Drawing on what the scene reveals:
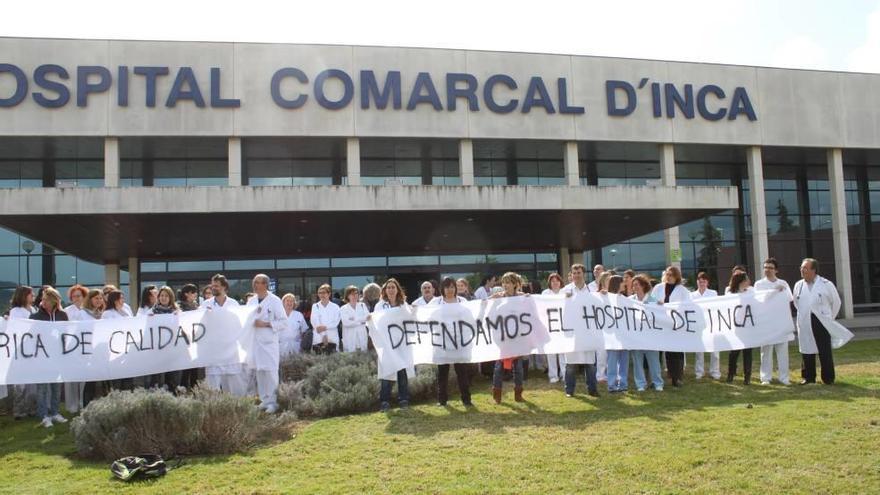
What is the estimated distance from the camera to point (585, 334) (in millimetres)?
9461

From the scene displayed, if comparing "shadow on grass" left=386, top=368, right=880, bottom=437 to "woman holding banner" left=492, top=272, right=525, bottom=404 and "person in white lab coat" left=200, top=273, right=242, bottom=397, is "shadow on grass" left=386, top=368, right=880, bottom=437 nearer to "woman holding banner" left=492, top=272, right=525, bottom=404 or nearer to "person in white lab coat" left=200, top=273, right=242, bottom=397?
"woman holding banner" left=492, top=272, right=525, bottom=404

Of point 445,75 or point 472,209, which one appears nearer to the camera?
point 472,209

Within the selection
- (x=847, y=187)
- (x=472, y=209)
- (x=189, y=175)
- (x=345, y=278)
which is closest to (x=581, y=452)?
(x=472, y=209)

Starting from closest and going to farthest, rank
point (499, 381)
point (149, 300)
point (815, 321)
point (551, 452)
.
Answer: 1. point (551, 452)
2. point (499, 381)
3. point (815, 321)
4. point (149, 300)

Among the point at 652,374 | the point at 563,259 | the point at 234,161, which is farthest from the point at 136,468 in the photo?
the point at 563,259

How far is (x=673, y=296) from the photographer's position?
1048 cm

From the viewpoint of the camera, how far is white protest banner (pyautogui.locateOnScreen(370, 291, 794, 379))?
9281 mm

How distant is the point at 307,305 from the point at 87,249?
823 cm

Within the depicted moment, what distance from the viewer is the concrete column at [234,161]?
22438 millimetres

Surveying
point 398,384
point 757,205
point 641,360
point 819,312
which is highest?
point 757,205

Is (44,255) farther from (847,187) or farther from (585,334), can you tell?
(847,187)

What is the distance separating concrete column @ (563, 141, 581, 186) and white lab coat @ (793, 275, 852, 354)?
593 inches

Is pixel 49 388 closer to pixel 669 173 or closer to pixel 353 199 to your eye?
pixel 353 199

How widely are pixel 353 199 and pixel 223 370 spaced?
8825 mm
